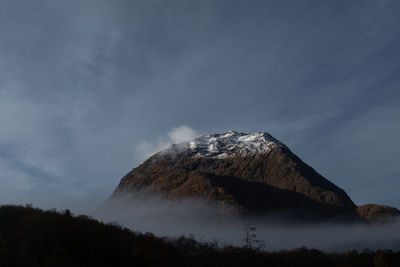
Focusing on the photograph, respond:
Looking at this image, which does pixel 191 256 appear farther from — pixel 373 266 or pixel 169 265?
pixel 373 266

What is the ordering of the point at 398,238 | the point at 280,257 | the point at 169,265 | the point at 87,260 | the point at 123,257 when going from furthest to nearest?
the point at 398,238 → the point at 280,257 → the point at 169,265 → the point at 123,257 → the point at 87,260

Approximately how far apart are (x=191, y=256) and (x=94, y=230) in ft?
31.6

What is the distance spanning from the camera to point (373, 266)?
42.6 meters

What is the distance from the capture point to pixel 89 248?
2817cm

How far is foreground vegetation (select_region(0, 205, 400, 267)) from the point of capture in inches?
979

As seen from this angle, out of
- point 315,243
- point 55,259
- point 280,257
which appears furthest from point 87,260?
point 315,243

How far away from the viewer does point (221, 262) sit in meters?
35.1

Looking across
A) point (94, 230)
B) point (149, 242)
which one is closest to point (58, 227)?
point (94, 230)

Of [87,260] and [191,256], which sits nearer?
[87,260]

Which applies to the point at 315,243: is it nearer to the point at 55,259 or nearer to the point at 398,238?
the point at 398,238

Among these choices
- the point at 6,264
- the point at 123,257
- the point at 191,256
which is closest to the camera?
the point at 6,264

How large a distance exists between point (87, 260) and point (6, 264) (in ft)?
18.5

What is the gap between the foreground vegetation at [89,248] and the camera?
24.9 meters

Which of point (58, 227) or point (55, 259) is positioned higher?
point (58, 227)
